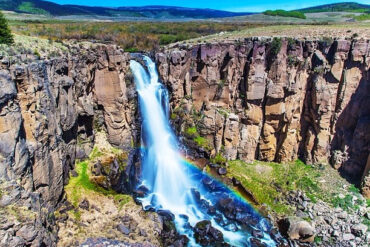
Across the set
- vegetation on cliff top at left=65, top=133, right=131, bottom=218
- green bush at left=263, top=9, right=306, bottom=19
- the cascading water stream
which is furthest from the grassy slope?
green bush at left=263, top=9, right=306, bottom=19

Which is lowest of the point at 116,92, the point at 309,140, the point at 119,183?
the point at 119,183

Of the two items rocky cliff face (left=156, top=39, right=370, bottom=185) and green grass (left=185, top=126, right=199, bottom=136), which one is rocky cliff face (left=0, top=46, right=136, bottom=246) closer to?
green grass (left=185, top=126, right=199, bottom=136)

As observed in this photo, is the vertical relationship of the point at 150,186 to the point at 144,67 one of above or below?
below

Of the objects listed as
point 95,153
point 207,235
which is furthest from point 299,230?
point 95,153

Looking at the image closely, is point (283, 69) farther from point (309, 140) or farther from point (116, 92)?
point (116, 92)

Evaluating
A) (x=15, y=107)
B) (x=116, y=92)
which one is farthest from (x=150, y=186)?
(x=15, y=107)

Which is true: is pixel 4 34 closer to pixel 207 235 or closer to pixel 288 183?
pixel 207 235

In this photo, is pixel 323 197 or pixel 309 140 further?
pixel 309 140
